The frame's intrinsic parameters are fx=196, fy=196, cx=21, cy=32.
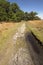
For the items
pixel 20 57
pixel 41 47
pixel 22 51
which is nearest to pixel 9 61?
pixel 20 57

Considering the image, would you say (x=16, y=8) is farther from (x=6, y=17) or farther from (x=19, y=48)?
(x=19, y=48)

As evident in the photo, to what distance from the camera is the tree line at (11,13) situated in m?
25.9

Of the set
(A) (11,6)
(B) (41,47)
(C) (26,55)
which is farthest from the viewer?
(A) (11,6)

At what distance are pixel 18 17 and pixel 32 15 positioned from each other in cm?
279

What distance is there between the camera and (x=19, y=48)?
9.09m

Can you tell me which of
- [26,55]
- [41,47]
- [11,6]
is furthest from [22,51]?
[11,6]

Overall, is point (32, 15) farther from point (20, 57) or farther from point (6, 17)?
point (20, 57)

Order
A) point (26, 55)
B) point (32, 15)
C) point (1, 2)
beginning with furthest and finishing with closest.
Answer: point (32, 15) < point (1, 2) < point (26, 55)

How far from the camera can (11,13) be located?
28.4 meters

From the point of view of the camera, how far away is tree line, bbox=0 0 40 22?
2589cm

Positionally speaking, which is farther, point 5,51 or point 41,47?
point 41,47

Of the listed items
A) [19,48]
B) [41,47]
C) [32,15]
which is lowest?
[32,15]

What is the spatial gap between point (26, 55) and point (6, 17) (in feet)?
60.3

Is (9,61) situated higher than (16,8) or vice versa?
(9,61)
